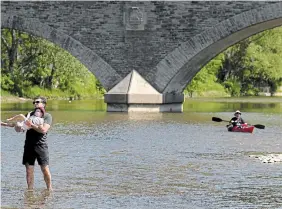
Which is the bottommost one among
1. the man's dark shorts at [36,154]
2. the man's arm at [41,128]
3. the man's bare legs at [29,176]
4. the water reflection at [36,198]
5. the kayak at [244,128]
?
the kayak at [244,128]

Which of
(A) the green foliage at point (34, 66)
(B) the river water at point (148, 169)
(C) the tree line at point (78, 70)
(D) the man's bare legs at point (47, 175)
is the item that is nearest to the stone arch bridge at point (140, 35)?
(B) the river water at point (148, 169)

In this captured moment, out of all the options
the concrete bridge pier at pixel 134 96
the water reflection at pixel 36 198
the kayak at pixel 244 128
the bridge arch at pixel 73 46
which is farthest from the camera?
the bridge arch at pixel 73 46

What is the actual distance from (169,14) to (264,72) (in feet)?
121

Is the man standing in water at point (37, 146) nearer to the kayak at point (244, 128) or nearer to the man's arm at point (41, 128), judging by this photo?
the man's arm at point (41, 128)

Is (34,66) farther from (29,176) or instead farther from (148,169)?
(29,176)

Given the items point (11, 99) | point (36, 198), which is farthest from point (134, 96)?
point (36, 198)

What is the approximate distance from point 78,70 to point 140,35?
2048cm

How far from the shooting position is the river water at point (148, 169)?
13703 millimetres

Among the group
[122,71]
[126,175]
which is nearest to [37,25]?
[122,71]

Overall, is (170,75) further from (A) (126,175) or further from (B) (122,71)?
(A) (126,175)

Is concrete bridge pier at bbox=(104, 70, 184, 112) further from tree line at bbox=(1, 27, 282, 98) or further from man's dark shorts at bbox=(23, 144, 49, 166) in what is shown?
man's dark shorts at bbox=(23, 144, 49, 166)

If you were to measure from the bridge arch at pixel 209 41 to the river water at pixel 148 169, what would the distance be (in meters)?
7.62

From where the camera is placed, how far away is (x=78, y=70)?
194 ft

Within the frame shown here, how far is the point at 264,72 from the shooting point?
74.6 metres
